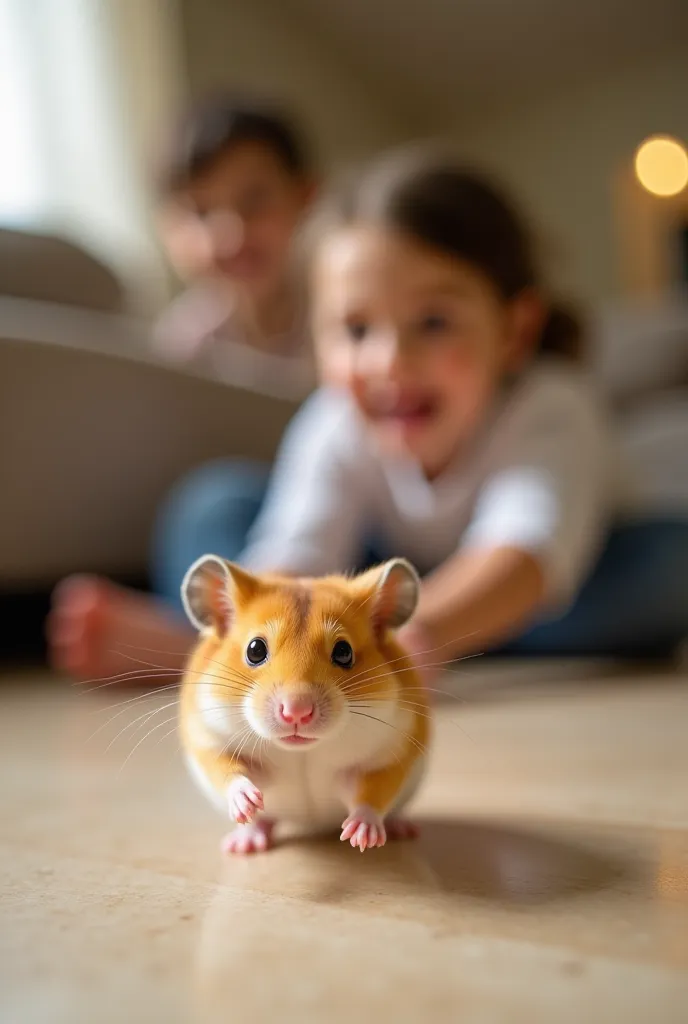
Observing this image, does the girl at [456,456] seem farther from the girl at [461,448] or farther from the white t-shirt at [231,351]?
the white t-shirt at [231,351]

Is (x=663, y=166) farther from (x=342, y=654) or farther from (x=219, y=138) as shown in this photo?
(x=219, y=138)

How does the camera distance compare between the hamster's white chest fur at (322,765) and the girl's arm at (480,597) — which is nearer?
the hamster's white chest fur at (322,765)

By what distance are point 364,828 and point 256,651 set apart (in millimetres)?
89

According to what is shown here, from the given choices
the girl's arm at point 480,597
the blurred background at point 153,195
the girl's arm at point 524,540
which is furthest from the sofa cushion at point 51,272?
the girl's arm at point 480,597

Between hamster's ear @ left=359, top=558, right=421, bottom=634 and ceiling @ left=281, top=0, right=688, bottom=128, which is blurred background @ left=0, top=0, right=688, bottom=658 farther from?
hamster's ear @ left=359, top=558, right=421, bottom=634

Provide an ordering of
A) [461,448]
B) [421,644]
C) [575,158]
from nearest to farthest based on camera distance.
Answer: [421,644], [461,448], [575,158]

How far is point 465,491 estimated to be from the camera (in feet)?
3.34

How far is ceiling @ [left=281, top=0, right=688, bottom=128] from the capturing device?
8.96 feet

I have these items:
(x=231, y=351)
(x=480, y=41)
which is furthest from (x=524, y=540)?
(x=480, y=41)

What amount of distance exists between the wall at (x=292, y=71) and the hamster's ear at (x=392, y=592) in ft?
9.57

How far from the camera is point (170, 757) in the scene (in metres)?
0.71

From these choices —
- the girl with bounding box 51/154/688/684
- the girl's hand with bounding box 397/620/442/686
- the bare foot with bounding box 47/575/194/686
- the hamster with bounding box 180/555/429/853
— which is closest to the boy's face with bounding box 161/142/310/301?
the girl with bounding box 51/154/688/684

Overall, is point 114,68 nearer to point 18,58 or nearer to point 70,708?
point 18,58

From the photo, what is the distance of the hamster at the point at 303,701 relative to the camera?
40cm
